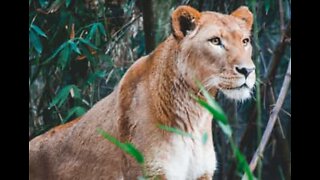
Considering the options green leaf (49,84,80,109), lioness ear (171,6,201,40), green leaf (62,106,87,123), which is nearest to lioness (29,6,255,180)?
lioness ear (171,6,201,40)

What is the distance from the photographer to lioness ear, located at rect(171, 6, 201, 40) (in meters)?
2.46

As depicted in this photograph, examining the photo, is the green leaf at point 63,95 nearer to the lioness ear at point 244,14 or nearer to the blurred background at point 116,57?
the blurred background at point 116,57

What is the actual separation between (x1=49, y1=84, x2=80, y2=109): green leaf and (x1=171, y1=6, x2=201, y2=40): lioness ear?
604 mm

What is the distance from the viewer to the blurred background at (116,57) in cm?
278

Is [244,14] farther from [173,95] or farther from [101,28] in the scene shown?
[101,28]

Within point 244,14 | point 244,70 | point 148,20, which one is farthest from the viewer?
point 148,20

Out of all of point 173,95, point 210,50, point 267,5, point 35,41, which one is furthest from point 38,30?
point 267,5

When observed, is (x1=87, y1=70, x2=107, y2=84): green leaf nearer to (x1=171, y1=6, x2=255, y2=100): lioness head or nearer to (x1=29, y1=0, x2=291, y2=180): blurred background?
(x1=29, y1=0, x2=291, y2=180): blurred background

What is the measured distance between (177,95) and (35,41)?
72 centimetres

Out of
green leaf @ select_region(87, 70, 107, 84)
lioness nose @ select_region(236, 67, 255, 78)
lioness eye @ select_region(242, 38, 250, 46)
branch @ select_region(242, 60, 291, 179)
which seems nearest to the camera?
lioness nose @ select_region(236, 67, 255, 78)

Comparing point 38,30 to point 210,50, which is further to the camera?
point 38,30

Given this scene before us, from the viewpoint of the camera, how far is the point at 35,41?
2.88m
